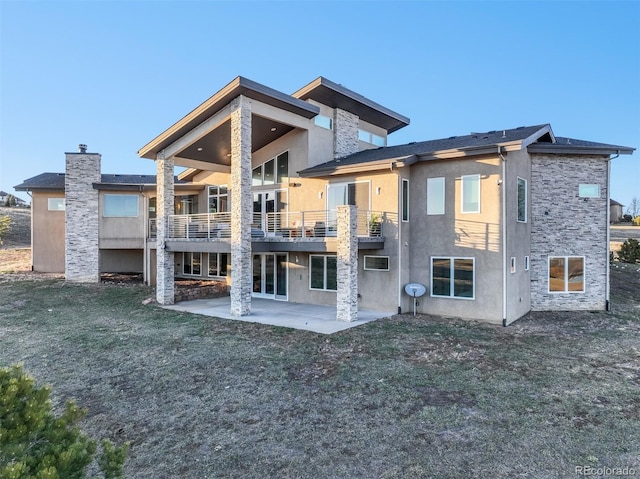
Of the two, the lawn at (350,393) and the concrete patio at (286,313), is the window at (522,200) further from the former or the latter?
the concrete patio at (286,313)

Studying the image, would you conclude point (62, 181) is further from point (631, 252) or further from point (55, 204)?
point (631, 252)

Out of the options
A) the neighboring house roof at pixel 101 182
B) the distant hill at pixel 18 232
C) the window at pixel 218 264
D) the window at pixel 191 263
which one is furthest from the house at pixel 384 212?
the distant hill at pixel 18 232

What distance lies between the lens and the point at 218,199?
66.2 feet

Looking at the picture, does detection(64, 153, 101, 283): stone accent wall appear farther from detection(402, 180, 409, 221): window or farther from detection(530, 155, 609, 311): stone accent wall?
detection(530, 155, 609, 311): stone accent wall

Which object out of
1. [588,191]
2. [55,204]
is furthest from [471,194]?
[55,204]

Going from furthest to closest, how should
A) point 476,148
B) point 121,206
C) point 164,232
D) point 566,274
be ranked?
point 121,206 < point 164,232 < point 566,274 < point 476,148

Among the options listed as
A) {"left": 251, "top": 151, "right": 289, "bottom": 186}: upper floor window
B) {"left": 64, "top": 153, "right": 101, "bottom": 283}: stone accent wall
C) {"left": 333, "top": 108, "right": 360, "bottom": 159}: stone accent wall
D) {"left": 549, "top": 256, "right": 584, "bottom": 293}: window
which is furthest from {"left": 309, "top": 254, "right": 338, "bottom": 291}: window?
{"left": 64, "top": 153, "right": 101, "bottom": 283}: stone accent wall

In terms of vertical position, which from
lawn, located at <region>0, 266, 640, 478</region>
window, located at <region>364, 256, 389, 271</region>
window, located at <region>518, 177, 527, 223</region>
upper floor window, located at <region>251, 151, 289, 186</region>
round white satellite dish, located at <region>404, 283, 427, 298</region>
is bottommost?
lawn, located at <region>0, 266, 640, 478</region>

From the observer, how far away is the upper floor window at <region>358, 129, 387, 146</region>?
61.7 ft

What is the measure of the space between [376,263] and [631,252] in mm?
20942

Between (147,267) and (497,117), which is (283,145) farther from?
(497,117)

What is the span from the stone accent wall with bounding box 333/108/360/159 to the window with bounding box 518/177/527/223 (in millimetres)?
7426

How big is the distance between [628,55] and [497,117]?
20.9 metres

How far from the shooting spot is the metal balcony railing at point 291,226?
13.7 metres
